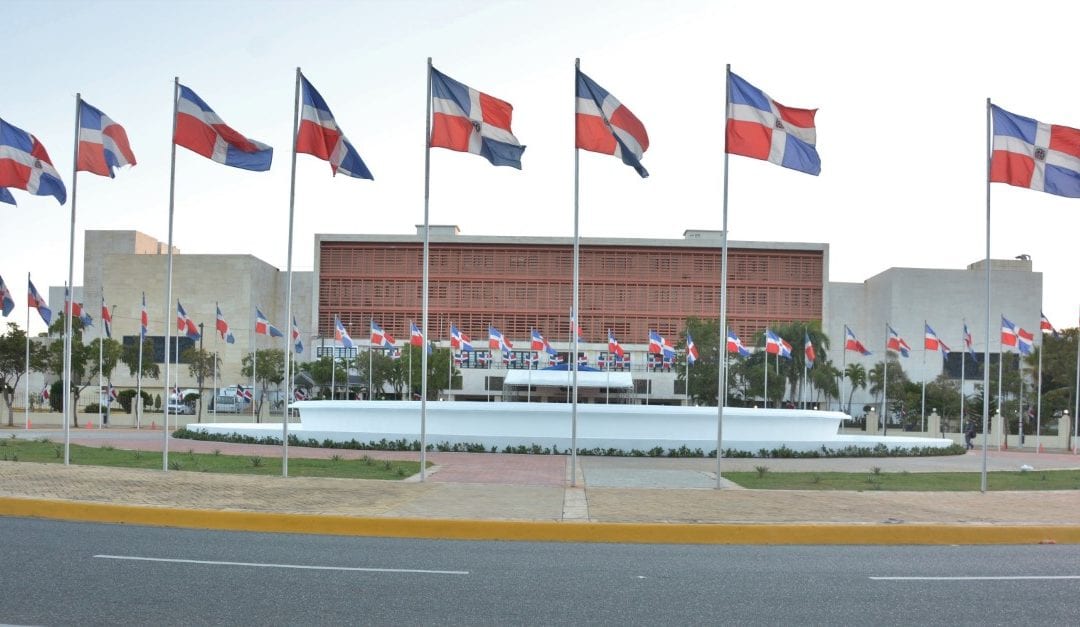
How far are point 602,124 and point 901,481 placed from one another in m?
9.34

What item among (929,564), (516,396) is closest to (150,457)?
(929,564)

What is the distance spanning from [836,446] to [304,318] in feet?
224

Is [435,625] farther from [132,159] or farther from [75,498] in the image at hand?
[132,159]

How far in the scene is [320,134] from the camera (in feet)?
58.5

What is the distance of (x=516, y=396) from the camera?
274 feet

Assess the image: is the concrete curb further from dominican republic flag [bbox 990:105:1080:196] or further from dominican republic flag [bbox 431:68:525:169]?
dominican republic flag [bbox 431:68:525:169]

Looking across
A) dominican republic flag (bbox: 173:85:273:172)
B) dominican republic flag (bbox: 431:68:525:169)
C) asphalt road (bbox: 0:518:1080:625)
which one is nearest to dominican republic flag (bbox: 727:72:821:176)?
Result: dominican republic flag (bbox: 431:68:525:169)

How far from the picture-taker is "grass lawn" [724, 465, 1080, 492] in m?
→ 18.1

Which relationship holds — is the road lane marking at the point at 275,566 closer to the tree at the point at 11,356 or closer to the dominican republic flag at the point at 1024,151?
the dominican republic flag at the point at 1024,151

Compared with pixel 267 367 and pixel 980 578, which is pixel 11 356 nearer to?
pixel 267 367

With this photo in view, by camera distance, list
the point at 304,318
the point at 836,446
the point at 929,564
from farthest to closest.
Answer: the point at 304,318, the point at 836,446, the point at 929,564

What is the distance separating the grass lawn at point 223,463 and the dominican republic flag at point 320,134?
586 cm

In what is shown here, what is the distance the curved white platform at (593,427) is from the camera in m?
28.1

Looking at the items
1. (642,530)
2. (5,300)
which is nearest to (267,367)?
(5,300)
